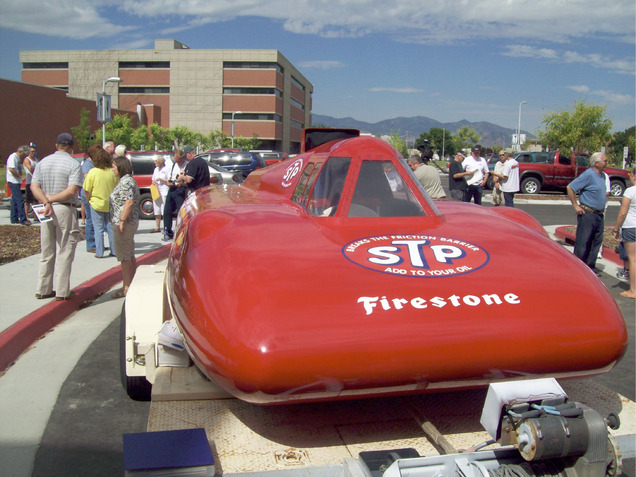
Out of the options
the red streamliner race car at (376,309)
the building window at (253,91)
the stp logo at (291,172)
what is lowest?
the red streamliner race car at (376,309)

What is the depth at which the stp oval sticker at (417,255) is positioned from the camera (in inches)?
124

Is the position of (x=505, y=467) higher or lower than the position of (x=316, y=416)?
higher

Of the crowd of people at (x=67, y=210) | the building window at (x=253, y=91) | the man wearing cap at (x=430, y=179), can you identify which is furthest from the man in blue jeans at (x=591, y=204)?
the building window at (x=253, y=91)

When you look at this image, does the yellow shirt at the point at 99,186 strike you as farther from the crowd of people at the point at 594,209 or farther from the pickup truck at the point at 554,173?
the pickup truck at the point at 554,173

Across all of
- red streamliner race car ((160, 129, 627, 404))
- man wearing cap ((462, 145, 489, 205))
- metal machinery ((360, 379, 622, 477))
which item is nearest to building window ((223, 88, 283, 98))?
man wearing cap ((462, 145, 489, 205))

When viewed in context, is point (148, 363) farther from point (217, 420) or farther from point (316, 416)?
point (316, 416)

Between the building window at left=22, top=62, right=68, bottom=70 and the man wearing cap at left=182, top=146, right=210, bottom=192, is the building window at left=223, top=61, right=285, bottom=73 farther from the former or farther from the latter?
the man wearing cap at left=182, top=146, right=210, bottom=192

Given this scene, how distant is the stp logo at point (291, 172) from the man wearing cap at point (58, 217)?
255cm

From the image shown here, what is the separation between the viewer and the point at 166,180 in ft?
38.4

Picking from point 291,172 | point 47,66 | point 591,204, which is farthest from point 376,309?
point 47,66

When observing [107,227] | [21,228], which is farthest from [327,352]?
[21,228]

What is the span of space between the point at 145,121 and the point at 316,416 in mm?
68018

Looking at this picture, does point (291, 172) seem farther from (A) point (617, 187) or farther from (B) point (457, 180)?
(A) point (617, 187)

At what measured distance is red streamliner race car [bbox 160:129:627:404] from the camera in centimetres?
264
